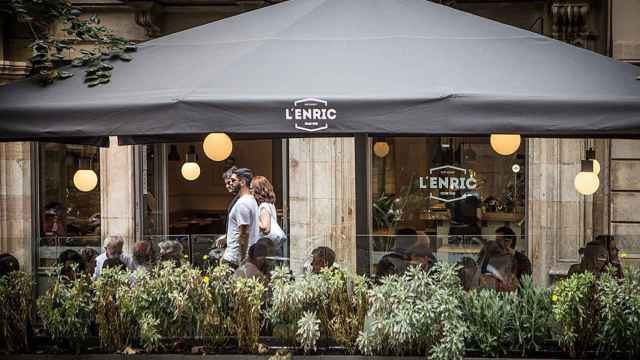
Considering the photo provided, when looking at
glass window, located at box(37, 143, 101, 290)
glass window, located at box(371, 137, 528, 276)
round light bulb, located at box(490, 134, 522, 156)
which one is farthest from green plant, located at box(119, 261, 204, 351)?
glass window, located at box(37, 143, 101, 290)

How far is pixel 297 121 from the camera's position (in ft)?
16.0

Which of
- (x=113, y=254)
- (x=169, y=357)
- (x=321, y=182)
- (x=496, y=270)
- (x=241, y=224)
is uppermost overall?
(x=321, y=182)

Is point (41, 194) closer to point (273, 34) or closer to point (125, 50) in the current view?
point (125, 50)

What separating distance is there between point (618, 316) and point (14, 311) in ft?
14.2

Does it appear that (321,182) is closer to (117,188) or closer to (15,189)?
(117,188)

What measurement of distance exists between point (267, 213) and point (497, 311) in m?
2.55

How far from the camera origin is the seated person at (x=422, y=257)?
527cm

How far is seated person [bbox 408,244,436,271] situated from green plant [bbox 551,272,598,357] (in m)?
0.89

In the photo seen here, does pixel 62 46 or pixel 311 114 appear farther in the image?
pixel 62 46

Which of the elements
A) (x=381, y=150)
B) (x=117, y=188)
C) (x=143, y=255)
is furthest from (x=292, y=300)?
(x=117, y=188)

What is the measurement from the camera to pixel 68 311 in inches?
207

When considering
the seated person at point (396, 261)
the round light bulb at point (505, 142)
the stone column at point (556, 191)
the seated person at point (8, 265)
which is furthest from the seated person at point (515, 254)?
the stone column at point (556, 191)

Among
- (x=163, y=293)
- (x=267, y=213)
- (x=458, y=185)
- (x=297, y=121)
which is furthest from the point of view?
(x=458, y=185)

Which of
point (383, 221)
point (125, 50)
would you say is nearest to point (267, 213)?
point (125, 50)
